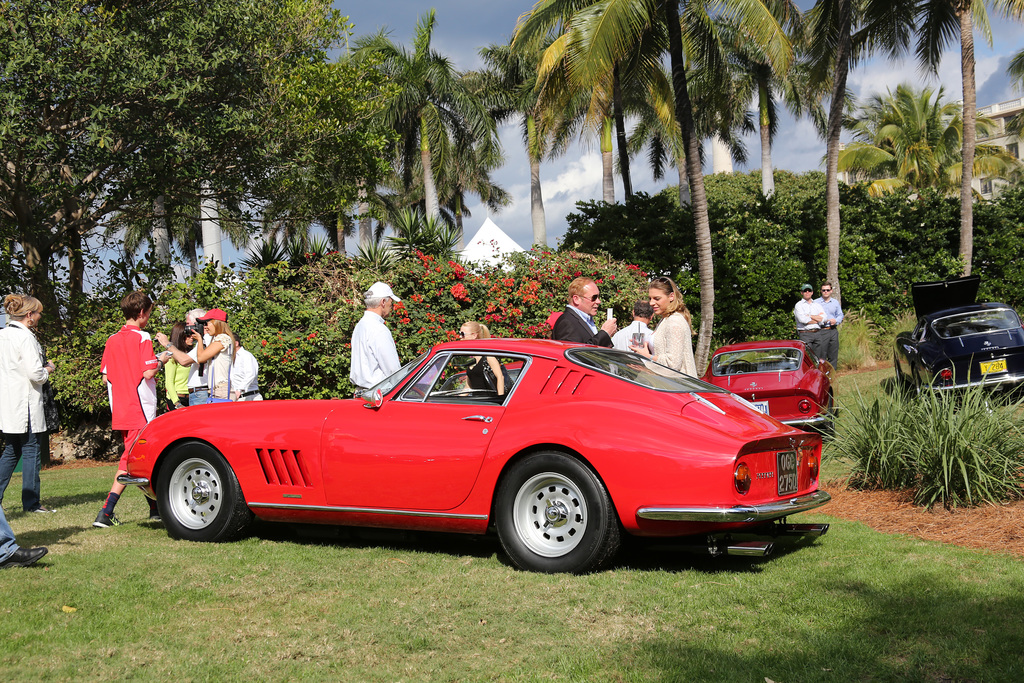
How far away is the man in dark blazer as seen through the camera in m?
7.91

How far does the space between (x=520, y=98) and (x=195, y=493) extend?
99.2 ft

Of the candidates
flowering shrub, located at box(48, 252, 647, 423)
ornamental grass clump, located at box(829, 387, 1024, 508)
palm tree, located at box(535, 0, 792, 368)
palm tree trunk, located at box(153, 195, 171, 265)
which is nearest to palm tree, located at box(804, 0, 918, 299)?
palm tree, located at box(535, 0, 792, 368)

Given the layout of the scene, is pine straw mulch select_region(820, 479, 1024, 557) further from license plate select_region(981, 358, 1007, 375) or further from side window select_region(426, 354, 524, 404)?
license plate select_region(981, 358, 1007, 375)

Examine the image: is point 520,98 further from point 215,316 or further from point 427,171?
point 215,316

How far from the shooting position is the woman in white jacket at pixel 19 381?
7.27 m

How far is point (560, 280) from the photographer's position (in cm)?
1623

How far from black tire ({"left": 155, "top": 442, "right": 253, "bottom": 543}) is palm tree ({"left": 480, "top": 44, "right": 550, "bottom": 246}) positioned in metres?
27.8

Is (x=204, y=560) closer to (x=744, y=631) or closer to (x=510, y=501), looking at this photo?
(x=510, y=501)

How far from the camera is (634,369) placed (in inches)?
237

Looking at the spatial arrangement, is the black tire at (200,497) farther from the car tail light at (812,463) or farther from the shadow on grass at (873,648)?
the car tail light at (812,463)

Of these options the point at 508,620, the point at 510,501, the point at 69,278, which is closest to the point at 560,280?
the point at 69,278

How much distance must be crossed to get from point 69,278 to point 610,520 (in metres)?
13.8

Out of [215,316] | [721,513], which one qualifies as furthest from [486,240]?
[721,513]

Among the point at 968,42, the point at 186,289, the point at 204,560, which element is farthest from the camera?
the point at 968,42
